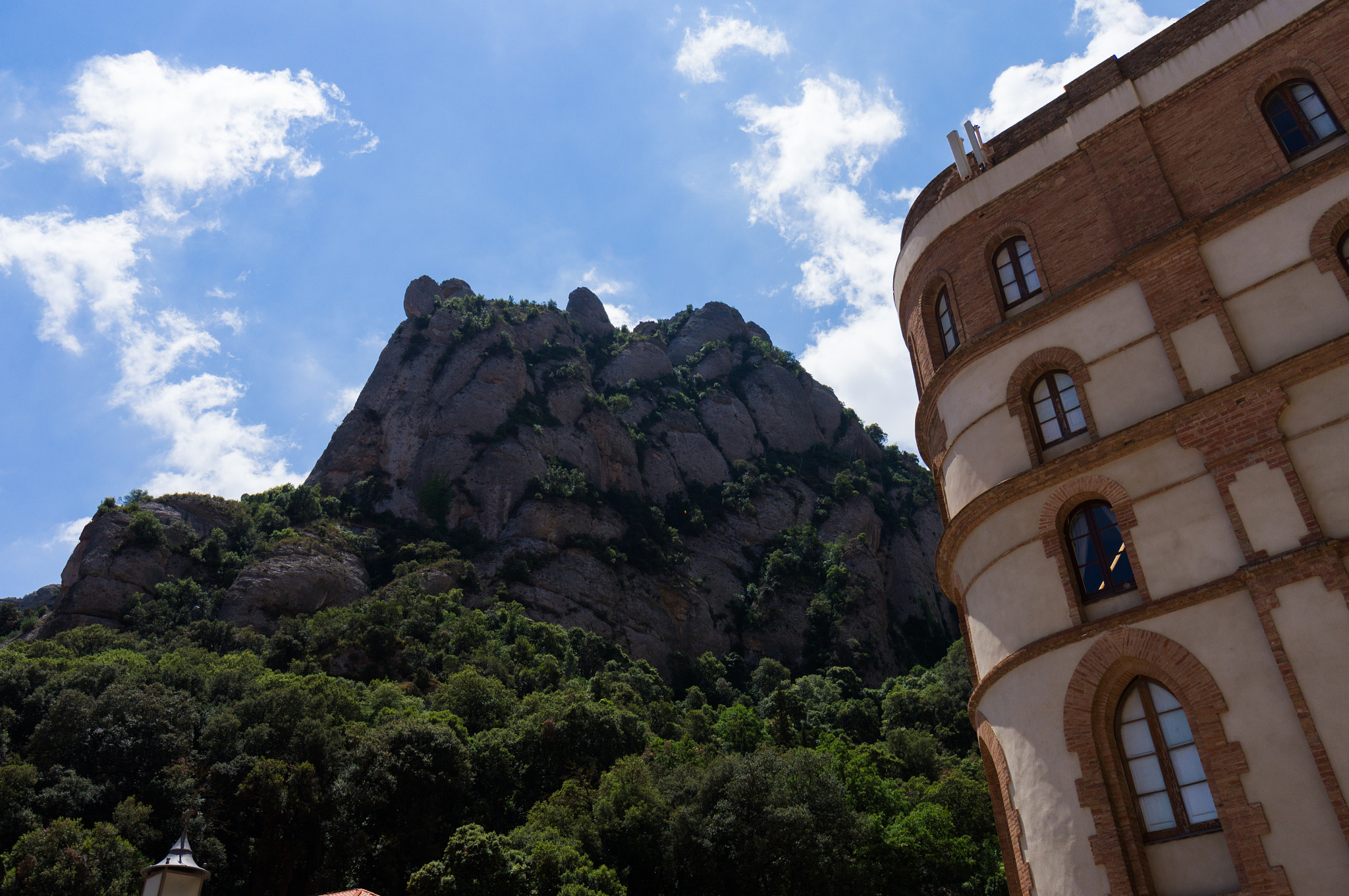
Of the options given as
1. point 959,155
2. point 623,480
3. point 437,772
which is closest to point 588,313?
point 623,480

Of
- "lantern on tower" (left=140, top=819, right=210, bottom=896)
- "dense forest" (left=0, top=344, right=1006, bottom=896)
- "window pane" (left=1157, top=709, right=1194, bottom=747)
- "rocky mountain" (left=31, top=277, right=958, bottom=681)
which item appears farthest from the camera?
"rocky mountain" (left=31, top=277, right=958, bottom=681)

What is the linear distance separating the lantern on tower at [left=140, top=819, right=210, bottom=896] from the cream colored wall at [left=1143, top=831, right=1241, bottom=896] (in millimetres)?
12144

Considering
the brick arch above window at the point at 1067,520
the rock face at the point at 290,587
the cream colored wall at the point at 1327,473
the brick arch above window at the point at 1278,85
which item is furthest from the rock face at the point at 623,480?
the cream colored wall at the point at 1327,473

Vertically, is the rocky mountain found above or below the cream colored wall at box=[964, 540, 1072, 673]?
above

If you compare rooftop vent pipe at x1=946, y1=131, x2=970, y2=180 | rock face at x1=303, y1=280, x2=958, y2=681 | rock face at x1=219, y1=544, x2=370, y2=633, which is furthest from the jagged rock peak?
rooftop vent pipe at x1=946, y1=131, x2=970, y2=180

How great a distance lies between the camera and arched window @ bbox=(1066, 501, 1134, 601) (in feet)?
48.3

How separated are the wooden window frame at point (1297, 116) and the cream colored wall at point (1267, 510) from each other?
18.8ft

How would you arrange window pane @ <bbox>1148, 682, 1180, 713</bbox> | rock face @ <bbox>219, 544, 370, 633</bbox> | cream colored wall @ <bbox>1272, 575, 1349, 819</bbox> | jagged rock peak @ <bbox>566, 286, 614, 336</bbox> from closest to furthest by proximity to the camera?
cream colored wall @ <bbox>1272, 575, 1349, 819</bbox> < window pane @ <bbox>1148, 682, 1180, 713</bbox> < rock face @ <bbox>219, 544, 370, 633</bbox> < jagged rock peak @ <bbox>566, 286, 614, 336</bbox>

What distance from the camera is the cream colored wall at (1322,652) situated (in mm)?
11703

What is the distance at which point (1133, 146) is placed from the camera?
668 inches

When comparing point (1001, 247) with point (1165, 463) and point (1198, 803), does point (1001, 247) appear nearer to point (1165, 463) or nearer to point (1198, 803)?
point (1165, 463)

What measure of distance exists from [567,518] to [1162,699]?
7805 cm

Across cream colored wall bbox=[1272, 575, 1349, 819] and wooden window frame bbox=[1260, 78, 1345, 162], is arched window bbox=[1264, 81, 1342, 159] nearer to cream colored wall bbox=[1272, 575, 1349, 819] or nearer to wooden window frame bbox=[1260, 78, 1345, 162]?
wooden window frame bbox=[1260, 78, 1345, 162]

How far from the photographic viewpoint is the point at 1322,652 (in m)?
12.1
